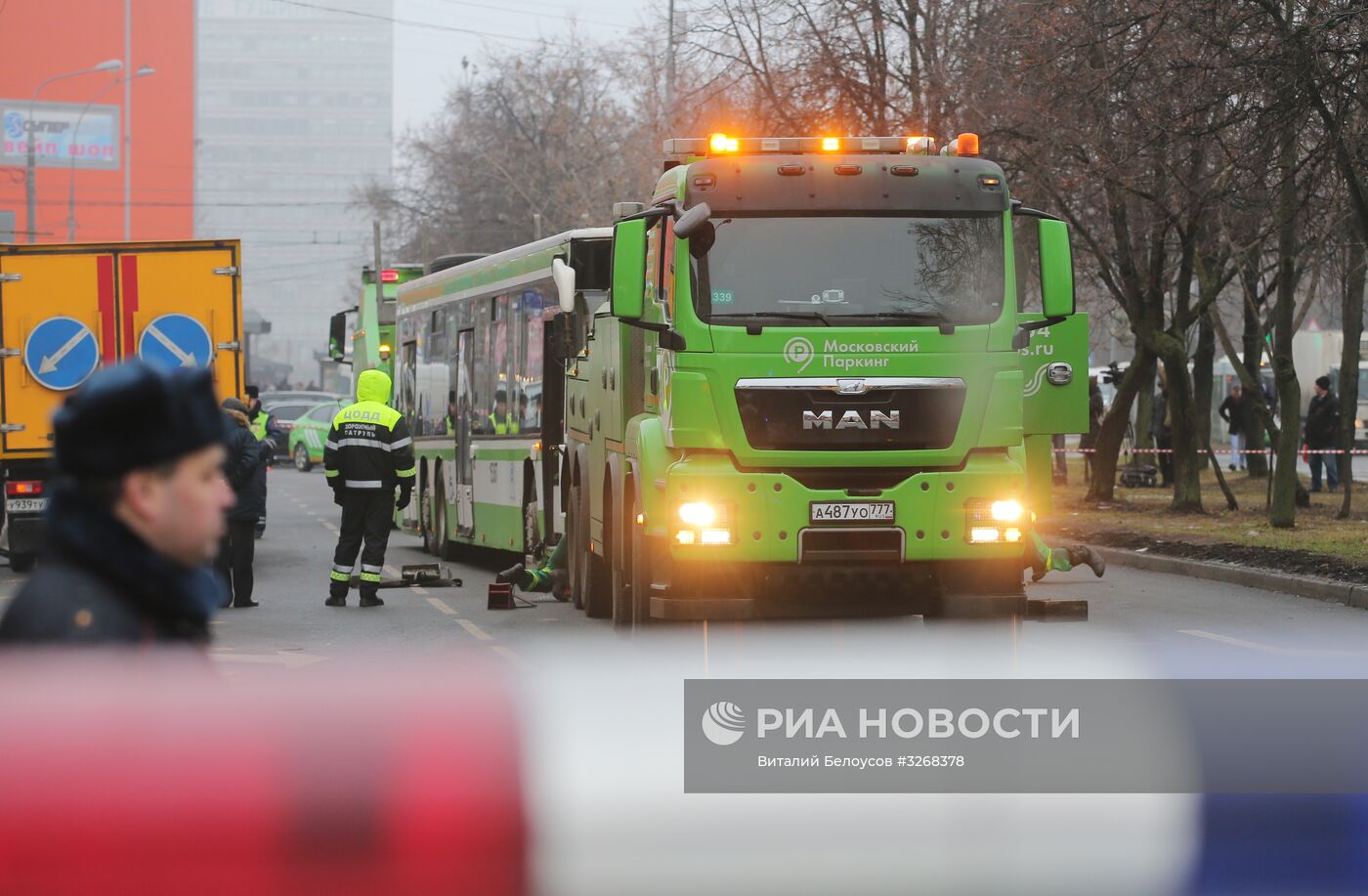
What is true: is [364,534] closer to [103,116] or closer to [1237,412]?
[1237,412]

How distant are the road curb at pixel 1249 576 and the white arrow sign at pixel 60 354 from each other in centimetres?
1069

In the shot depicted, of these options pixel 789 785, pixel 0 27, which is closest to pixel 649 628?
pixel 789 785

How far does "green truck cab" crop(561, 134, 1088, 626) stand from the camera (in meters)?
11.3

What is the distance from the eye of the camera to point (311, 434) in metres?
50.7

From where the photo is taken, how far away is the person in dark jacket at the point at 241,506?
16.7m

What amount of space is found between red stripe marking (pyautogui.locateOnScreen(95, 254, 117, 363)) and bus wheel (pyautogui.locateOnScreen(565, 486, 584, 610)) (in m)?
6.89

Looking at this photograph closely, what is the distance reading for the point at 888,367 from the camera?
11398 millimetres

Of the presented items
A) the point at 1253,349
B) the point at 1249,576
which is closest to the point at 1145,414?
the point at 1253,349

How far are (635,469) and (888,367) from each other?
1714mm

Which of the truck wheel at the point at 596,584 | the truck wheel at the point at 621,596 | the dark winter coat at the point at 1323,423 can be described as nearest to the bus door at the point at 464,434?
the truck wheel at the point at 596,584

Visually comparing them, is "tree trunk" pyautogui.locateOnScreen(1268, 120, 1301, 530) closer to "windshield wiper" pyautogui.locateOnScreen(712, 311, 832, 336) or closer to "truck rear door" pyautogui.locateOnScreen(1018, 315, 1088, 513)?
"truck rear door" pyautogui.locateOnScreen(1018, 315, 1088, 513)

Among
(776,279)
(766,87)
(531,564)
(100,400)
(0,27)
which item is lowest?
(531,564)

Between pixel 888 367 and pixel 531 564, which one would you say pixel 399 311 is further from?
pixel 888 367

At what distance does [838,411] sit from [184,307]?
11.3m
